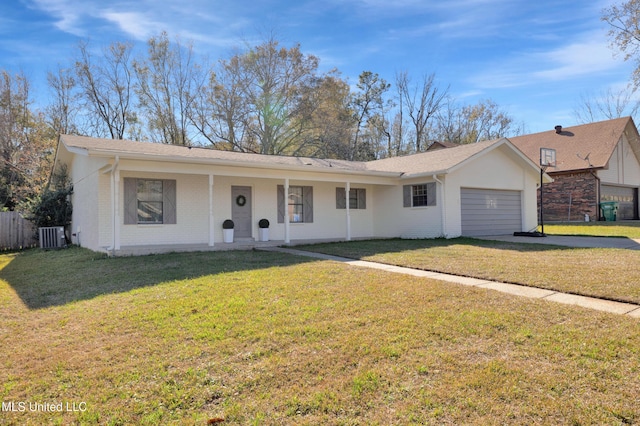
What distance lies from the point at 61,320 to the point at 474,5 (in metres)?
11.6

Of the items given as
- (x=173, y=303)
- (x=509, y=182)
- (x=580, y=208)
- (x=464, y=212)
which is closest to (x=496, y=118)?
(x=580, y=208)

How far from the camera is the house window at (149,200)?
1115 cm

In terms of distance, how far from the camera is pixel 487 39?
1375 centimetres

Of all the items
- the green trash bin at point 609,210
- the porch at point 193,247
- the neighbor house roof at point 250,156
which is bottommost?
the porch at point 193,247

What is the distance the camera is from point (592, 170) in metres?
20.9

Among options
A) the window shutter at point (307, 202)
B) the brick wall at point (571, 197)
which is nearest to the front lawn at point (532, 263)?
the window shutter at point (307, 202)

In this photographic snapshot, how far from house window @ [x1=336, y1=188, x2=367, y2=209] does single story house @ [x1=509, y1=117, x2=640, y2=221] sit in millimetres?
12946

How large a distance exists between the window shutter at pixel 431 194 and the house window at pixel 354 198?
268cm

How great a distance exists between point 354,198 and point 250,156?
171 inches

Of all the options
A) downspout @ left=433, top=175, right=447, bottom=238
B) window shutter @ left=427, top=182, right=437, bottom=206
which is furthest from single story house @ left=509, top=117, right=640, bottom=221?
downspout @ left=433, top=175, right=447, bottom=238

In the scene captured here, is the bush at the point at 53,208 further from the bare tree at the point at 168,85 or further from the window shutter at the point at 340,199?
the bare tree at the point at 168,85

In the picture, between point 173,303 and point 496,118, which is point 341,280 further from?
point 496,118

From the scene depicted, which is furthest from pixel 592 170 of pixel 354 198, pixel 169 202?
pixel 169 202

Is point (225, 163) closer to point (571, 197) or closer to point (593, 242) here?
point (593, 242)
